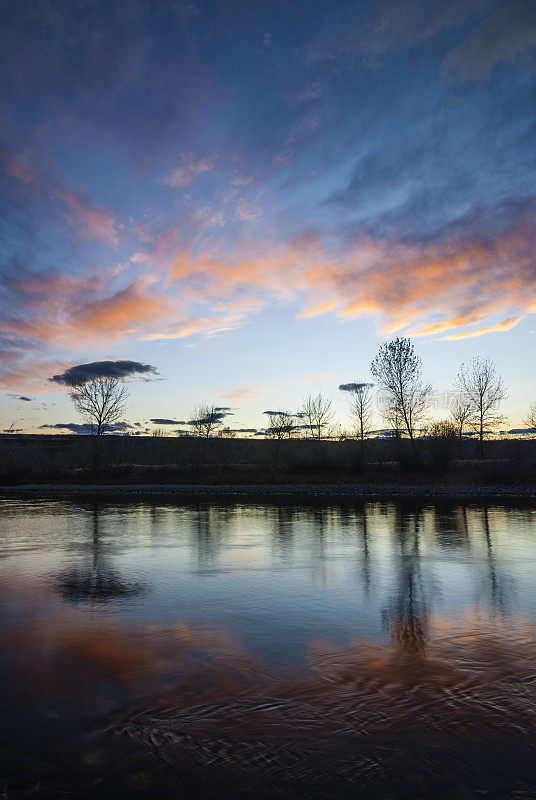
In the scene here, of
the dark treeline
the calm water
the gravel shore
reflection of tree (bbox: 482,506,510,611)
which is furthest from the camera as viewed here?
the dark treeline

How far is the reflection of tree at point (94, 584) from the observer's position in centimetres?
809

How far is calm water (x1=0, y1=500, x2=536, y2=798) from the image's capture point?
346 cm

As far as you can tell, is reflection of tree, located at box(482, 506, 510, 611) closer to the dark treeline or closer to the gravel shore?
the gravel shore

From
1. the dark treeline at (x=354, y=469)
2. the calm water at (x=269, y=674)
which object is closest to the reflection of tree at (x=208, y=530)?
the calm water at (x=269, y=674)

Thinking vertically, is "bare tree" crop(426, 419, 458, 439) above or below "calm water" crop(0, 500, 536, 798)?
above

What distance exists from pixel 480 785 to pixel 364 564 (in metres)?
7.17

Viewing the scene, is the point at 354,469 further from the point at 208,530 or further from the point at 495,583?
the point at 495,583

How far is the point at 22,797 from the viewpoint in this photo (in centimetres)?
320

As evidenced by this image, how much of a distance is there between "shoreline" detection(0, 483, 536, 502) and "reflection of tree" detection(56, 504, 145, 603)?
17132 mm

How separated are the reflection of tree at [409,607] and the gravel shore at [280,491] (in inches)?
648

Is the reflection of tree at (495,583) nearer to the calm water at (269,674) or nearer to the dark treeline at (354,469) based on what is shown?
the calm water at (269,674)

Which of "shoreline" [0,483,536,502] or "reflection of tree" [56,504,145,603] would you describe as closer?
"reflection of tree" [56,504,145,603]

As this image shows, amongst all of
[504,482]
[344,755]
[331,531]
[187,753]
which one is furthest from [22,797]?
[504,482]

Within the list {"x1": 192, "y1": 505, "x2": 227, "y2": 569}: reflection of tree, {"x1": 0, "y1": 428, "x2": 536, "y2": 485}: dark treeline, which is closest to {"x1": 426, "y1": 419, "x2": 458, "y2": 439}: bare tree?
{"x1": 0, "y1": 428, "x2": 536, "y2": 485}: dark treeline
